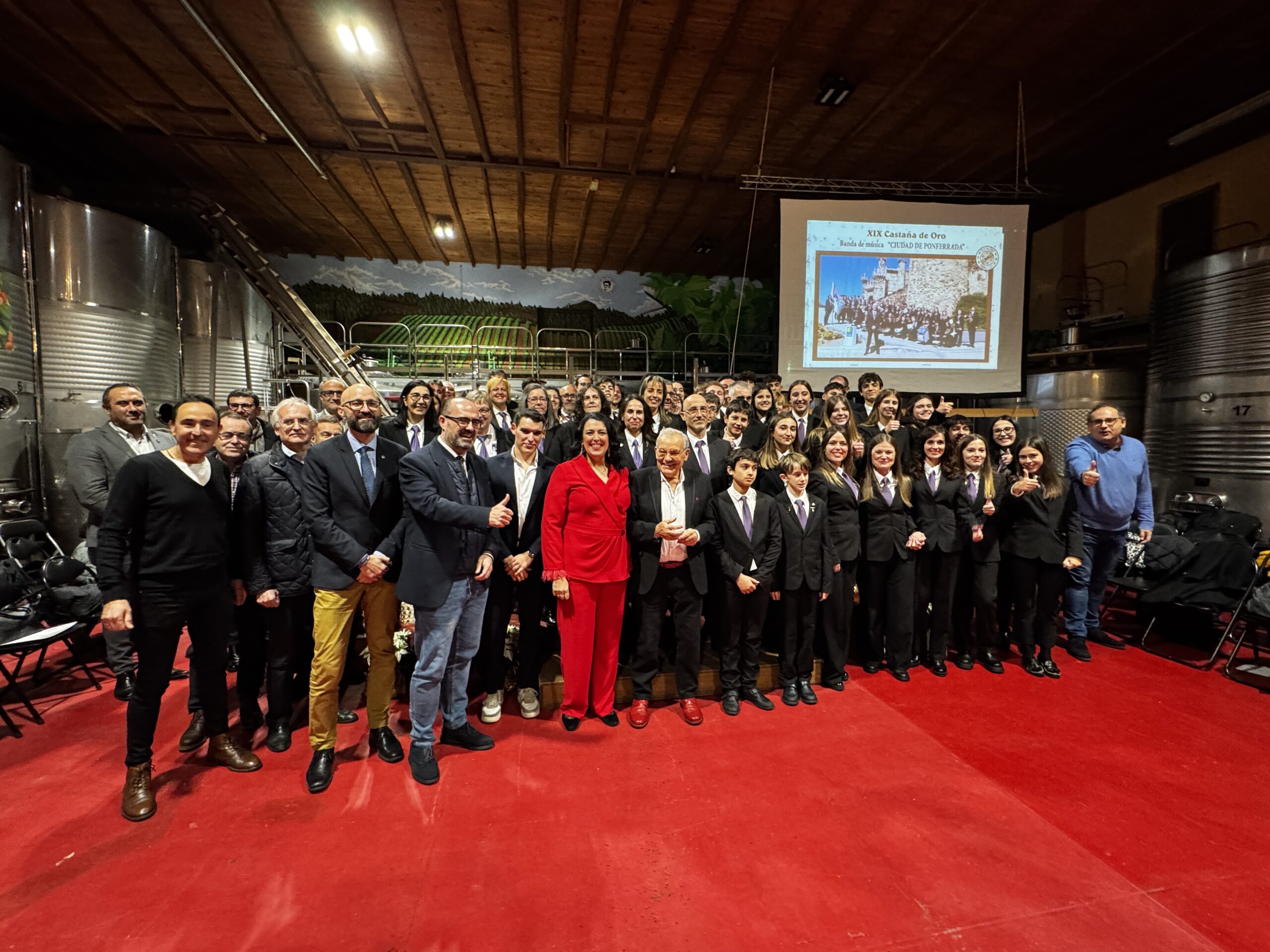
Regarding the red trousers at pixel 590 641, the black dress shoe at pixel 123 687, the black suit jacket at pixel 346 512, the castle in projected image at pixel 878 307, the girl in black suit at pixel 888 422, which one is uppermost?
the castle in projected image at pixel 878 307

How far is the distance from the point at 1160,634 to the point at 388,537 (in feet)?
21.5

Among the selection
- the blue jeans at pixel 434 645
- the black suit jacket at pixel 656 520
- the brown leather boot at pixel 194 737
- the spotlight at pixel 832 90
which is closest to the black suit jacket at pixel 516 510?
the blue jeans at pixel 434 645

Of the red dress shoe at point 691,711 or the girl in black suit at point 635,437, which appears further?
the girl in black suit at point 635,437

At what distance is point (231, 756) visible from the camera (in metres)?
3.08

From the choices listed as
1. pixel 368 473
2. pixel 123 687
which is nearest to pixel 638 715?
pixel 368 473

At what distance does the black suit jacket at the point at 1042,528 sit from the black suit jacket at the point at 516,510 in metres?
3.60

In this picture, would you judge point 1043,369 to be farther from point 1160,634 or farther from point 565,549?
point 565,549

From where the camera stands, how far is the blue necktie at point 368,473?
121 inches

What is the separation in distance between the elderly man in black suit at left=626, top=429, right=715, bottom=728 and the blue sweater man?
11.4ft

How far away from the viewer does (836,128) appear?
25.5 feet

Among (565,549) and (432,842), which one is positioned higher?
(565,549)

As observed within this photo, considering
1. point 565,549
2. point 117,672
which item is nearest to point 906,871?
point 565,549

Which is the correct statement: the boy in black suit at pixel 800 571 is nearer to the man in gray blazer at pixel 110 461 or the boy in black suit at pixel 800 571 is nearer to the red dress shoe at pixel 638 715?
the red dress shoe at pixel 638 715

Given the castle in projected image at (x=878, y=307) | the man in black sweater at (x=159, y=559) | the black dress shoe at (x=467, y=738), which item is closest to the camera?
the man in black sweater at (x=159, y=559)
